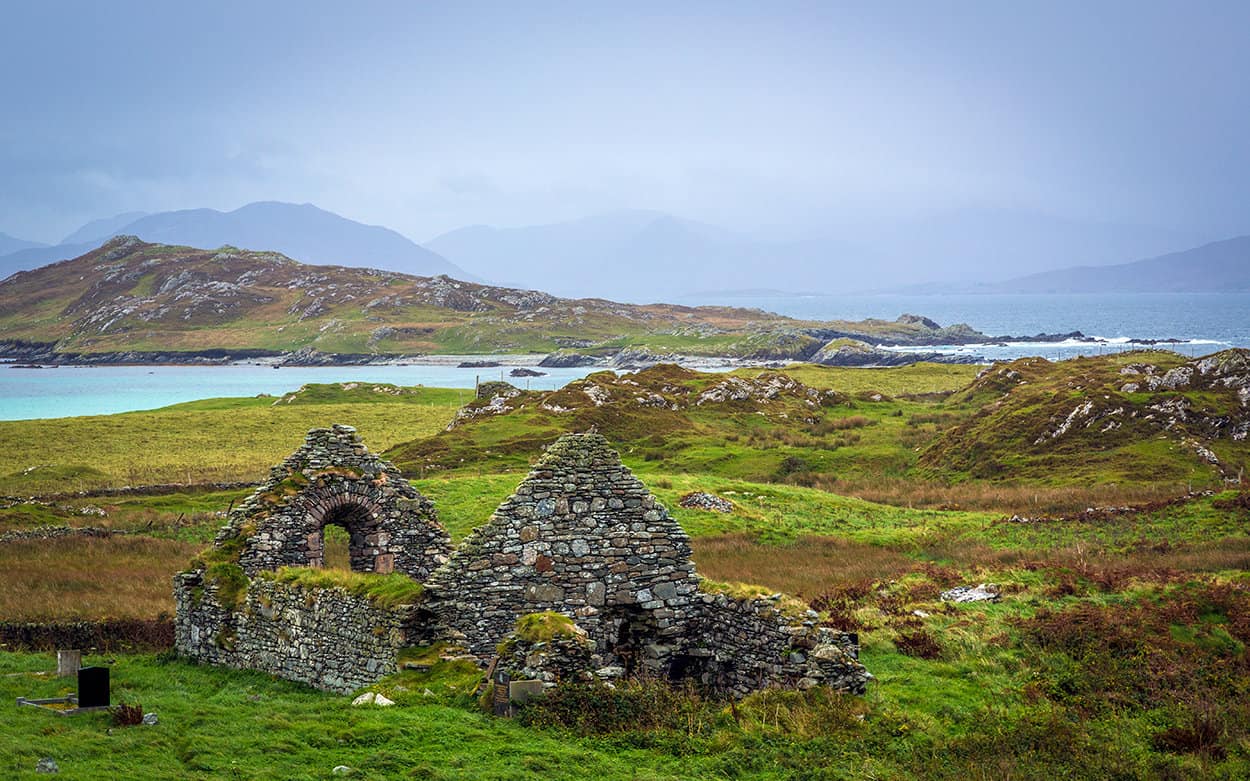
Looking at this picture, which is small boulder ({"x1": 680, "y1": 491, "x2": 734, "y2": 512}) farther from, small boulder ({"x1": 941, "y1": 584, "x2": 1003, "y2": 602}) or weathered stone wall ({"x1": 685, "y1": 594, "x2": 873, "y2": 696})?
weathered stone wall ({"x1": 685, "y1": 594, "x2": 873, "y2": 696})

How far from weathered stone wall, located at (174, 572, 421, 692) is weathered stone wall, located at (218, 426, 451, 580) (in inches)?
42.1

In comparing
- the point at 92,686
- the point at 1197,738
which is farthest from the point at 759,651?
the point at 92,686

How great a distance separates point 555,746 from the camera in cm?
1127

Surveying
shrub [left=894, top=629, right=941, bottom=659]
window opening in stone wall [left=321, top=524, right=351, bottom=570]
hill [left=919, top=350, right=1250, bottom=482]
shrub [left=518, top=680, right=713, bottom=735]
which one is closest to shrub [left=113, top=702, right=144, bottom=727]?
shrub [left=518, top=680, right=713, bottom=735]

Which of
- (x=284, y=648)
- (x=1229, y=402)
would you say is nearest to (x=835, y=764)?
(x=284, y=648)

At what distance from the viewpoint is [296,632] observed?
1642 centimetres

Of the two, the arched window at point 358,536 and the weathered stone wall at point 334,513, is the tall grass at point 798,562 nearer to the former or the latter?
the weathered stone wall at point 334,513

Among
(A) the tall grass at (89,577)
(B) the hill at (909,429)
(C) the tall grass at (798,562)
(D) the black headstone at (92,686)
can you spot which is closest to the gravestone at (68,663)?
(D) the black headstone at (92,686)

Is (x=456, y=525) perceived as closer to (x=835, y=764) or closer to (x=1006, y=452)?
(x=835, y=764)

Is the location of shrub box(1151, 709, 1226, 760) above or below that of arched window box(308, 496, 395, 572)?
below

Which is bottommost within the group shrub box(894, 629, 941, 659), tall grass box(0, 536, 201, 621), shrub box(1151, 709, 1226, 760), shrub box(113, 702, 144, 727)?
tall grass box(0, 536, 201, 621)

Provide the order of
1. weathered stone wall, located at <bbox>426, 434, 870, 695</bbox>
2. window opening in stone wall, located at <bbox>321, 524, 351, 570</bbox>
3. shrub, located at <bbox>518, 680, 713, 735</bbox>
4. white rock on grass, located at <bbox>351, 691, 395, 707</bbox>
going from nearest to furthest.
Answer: shrub, located at <bbox>518, 680, 713, 735</bbox>
white rock on grass, located at <bbox>351, 691, 395, 707</bbox>
weathered stone wall, located at <bbox>426, 434, 870, 695</bbox>
window opening in stone wall, located at <bbox>321, 524, 351, 570</bbox>

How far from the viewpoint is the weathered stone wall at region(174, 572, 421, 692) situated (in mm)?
14844

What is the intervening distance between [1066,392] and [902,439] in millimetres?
10487
